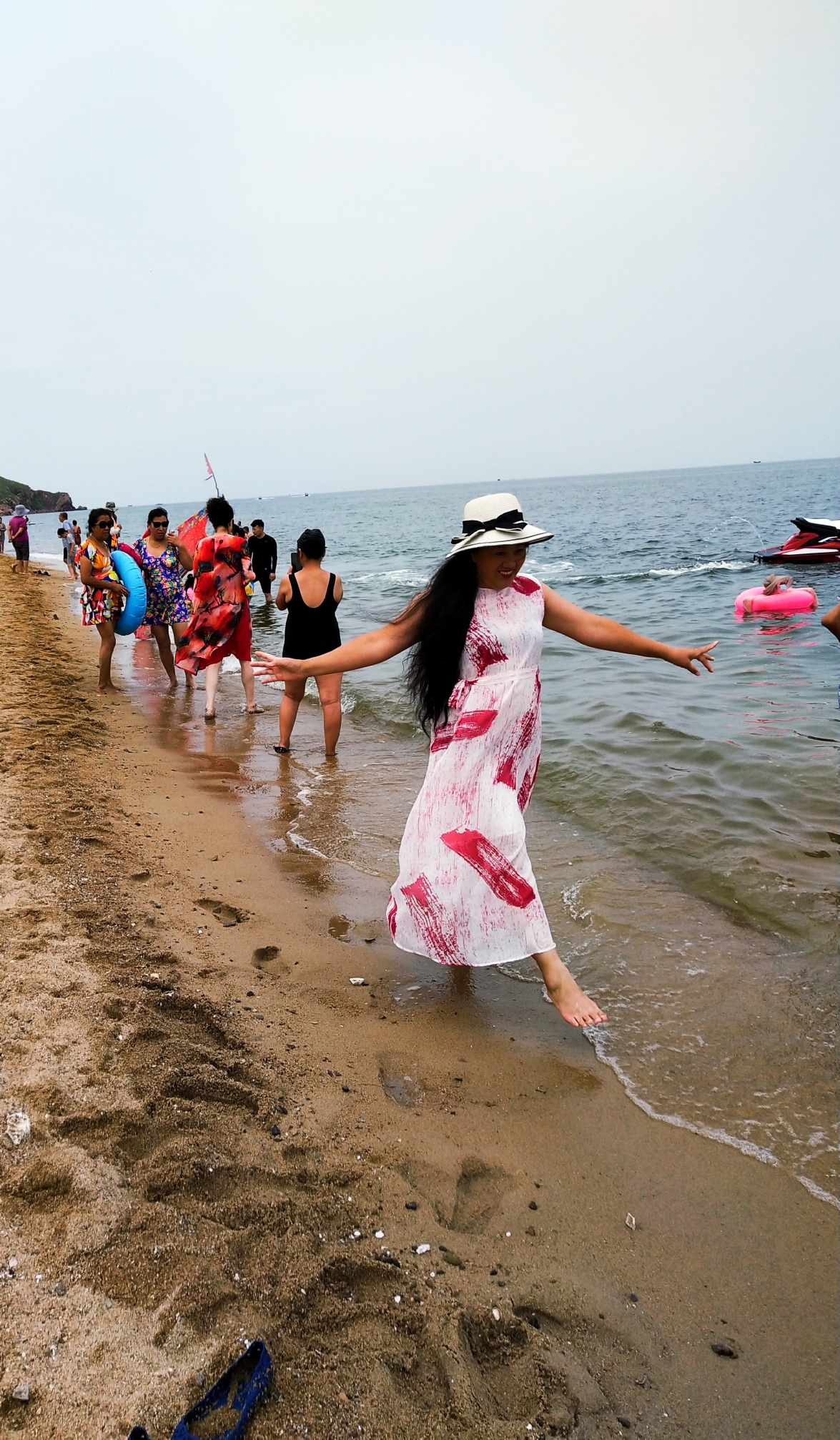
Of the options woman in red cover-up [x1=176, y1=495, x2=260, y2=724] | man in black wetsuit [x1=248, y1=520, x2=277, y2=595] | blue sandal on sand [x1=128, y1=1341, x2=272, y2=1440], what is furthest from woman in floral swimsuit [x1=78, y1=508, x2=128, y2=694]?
blue sandal on sand [x1=128, y1=1341, x2=272, y2=1440]

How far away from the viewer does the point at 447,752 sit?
3236 mm

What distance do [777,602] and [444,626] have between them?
37.6 ft

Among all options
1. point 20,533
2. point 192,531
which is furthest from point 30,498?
point 192,531

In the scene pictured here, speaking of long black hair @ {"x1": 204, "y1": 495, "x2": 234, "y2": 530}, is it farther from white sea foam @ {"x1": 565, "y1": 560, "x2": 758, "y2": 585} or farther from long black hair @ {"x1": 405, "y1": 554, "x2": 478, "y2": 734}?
white sea foam @ {"x1": 565, "y1": 560, "x2": 758, "y2": 585}

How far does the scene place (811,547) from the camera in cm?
1995

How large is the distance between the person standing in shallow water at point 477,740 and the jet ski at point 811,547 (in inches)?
740

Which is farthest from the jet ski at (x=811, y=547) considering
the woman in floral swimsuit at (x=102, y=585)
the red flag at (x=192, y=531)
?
the woman in floral swimsuit at (x=102, y=585)

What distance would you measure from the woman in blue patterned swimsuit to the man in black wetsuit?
525cm

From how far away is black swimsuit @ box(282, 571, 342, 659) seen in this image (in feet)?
20.9

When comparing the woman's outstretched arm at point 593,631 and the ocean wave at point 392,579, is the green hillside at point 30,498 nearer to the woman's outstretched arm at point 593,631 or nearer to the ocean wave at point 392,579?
the ocean wave at point 392,579

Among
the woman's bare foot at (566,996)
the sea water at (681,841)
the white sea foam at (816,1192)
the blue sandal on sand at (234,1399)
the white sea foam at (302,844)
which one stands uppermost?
the blue sandal on sand at (234,1399)

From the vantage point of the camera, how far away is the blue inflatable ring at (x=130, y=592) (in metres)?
8.61

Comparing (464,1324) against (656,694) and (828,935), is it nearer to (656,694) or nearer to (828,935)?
(828,935)

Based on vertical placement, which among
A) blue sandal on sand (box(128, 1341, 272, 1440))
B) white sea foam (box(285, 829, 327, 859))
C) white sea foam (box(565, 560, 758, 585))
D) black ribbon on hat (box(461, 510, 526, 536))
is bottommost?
white sea foam (box(565, 560, 758, 585))
